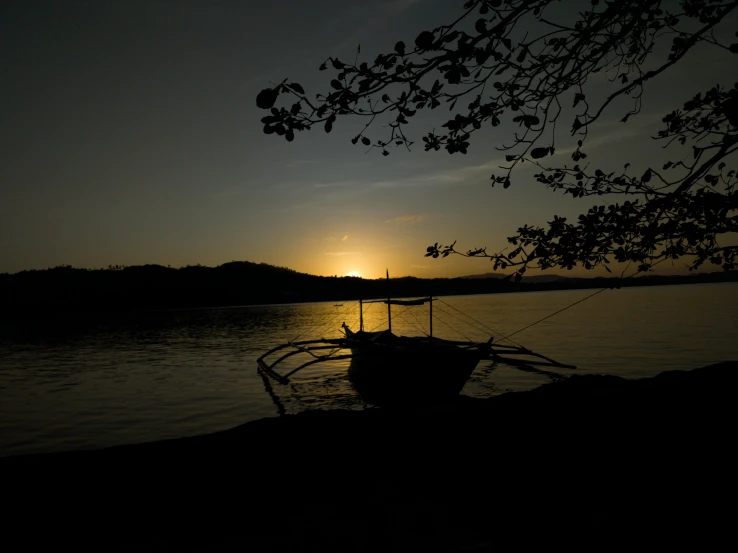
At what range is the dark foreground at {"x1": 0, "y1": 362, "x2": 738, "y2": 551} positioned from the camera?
16.2 feet

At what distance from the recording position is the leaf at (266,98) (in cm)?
429

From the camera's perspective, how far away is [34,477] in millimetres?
6133

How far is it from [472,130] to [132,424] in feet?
53.3

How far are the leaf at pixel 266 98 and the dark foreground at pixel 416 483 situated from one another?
4.19 metres

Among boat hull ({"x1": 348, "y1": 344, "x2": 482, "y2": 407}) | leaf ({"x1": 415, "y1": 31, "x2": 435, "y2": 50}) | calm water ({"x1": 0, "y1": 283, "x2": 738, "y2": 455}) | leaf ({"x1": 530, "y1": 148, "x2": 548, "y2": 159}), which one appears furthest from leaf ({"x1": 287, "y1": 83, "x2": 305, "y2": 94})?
boat hull ({"x1": 348, "y1": 344, "x2": 482, "y2": 407})

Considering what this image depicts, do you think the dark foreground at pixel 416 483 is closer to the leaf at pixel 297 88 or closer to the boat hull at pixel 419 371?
the leaf at pixel 297 88

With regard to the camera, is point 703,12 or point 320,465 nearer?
point 703,12

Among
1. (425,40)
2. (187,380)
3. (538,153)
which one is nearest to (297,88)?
(425,40)

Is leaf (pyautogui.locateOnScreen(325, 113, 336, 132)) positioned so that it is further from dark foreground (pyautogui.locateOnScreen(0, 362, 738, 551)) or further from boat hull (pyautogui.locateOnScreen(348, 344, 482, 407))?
boat hull (pyautogui.locateOnScreen(348, 344, 482, 407))

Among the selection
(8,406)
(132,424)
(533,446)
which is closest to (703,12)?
(533,446)

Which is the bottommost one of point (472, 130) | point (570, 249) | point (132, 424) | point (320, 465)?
point (132, 424)

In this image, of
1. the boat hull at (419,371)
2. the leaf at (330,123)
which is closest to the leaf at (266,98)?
the leaf at (330,123)

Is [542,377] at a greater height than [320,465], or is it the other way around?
[320,465]

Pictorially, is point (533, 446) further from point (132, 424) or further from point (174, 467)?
point (132, 424)
